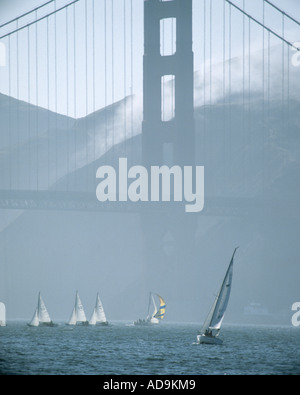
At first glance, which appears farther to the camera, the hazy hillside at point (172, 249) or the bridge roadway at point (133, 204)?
the hazy hillside at point (172, 249)

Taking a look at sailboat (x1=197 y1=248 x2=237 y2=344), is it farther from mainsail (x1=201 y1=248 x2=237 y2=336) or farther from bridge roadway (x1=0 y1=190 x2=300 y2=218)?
bridge roadway (x1=0 y1=190 x2=300 y2=218)

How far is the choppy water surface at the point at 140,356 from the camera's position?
4662cm

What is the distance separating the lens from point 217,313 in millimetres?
59906

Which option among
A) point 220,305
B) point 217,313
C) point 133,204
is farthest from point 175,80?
point 220,305

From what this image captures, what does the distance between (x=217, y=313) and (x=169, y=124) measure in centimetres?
6679

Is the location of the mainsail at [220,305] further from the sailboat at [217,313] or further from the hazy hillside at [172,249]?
the hazy hillside at [172,249]

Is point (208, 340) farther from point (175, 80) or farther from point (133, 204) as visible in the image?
point (175, 80)

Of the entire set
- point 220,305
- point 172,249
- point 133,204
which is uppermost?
point 133,204

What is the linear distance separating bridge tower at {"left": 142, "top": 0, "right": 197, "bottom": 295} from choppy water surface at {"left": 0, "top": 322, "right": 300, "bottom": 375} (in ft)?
132

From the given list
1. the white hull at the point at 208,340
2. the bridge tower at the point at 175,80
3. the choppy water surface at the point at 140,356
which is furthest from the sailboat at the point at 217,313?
the bridge tower at the point at 175,80

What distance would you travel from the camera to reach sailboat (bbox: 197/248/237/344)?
5734 cm

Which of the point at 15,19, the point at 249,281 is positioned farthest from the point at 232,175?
the point at 15,19

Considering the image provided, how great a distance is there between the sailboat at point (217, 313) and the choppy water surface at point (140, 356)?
0.90 meters

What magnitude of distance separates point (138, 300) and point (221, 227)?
1940 cm
